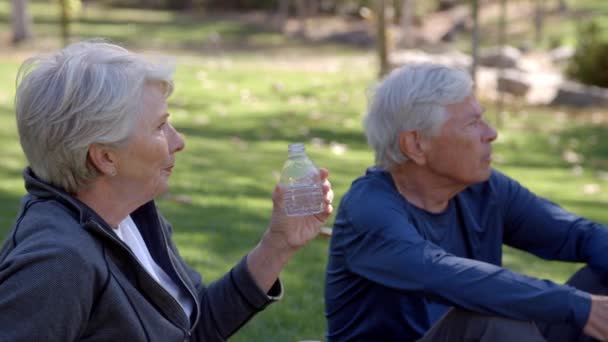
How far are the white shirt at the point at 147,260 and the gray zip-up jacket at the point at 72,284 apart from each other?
12 cm

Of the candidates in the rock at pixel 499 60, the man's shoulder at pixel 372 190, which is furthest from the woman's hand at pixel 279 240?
the rock at pixel 499 60

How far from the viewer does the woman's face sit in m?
2.62

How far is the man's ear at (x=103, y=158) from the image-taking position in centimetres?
256

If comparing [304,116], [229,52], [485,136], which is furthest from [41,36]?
[485,136]

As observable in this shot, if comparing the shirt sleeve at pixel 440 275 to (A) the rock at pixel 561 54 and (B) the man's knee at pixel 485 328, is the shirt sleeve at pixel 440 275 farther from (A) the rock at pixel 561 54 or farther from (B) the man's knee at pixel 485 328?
(A) the rock at pixel 561 54

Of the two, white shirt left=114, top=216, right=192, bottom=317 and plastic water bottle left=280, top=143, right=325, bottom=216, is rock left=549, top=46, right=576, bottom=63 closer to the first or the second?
plastic water bottle left=280, top=143, right=325, bottom=216

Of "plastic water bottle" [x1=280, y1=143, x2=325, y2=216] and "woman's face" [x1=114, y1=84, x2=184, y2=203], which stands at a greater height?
"woman's face" [x1=114, y1=84, x2=184, y2=203]

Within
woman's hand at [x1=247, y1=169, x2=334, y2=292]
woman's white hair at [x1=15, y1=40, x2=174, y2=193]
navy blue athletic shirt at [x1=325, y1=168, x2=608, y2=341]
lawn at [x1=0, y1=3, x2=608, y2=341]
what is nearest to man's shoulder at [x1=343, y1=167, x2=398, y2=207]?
navy blue athletic shirt at [x1=325, y1=168, x2=608, y2=341]

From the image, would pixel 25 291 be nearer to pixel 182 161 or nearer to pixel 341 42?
pixel 182 161

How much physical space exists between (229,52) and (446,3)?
17785mm

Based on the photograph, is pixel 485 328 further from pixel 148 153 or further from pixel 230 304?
pixel 148 153

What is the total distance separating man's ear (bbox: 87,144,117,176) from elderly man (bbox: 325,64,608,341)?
104 cm

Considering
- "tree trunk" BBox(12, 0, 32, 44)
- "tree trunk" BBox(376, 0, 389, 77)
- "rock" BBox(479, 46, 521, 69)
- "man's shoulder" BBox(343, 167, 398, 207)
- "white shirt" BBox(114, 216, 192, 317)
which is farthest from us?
"tree trunk" BBox(12, 0, 32, 44)

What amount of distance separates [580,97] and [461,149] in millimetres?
13304
